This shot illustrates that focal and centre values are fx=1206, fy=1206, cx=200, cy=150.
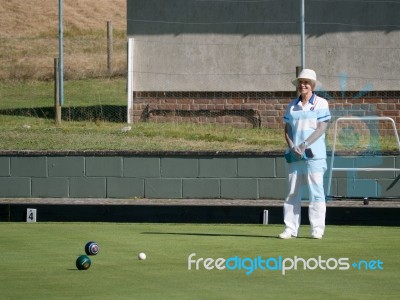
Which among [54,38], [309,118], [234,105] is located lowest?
[309,118]

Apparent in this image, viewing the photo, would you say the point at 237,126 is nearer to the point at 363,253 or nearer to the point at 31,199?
the point at 31,199

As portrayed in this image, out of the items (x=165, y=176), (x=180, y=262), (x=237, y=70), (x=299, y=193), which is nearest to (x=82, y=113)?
(x=237, y=70)

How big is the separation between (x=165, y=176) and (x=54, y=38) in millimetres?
21175

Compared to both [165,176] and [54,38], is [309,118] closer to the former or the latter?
[165,176]

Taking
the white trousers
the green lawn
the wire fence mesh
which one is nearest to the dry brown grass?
the wire fence mesh

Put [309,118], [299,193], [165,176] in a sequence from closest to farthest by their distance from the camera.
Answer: [309,118] < [299,193] < [165,176]

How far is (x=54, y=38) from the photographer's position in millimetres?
37656

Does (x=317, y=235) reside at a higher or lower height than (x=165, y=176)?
lower

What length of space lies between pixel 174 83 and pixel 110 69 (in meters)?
8.26

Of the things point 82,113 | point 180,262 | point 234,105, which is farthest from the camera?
point 82,113

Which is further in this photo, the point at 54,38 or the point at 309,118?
the point at 54,38

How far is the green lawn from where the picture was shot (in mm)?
8406

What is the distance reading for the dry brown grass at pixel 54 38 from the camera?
32562 millimetres

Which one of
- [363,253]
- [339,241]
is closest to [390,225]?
[339,241]
